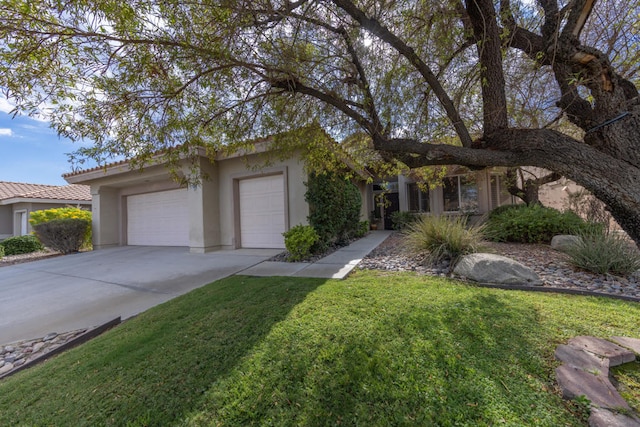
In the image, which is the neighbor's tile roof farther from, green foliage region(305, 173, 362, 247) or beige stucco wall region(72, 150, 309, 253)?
green foliage region(305, 173, 362, 247)

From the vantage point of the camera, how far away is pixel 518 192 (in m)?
11.0

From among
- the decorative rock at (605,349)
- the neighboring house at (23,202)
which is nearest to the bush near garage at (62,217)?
the neighboring house at (23,202)

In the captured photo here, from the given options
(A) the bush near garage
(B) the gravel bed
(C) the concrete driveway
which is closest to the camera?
(C) the concrete driveway

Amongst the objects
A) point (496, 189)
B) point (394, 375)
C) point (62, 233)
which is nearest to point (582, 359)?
point (394, 375)

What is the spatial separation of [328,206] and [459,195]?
8651mm

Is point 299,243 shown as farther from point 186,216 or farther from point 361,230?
point 186,216

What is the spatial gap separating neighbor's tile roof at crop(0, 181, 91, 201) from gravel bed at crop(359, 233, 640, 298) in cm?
1878

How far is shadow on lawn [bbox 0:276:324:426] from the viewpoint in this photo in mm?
1947

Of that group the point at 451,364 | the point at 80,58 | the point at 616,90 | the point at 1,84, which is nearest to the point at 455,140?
the point at 616,90

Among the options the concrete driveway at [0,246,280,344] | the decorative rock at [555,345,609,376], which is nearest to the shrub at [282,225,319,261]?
the concrete driveway at [0,246,280,344]

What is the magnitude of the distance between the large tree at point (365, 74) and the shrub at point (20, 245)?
492 inches

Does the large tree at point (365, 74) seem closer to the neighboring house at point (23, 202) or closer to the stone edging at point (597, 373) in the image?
the stone edging at point (597, 373)

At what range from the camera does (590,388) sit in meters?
1.79

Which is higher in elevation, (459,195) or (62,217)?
(459,195)
